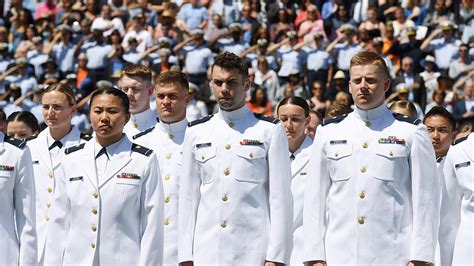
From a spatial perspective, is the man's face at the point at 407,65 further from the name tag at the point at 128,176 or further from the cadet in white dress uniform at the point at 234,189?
the name tag at the point at 128,176

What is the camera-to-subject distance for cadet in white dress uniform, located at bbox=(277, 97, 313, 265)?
11.3 metres

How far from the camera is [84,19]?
28234 millimetres

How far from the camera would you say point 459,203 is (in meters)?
9.74

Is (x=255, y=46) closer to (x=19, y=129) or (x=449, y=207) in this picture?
(x=19, y=129)

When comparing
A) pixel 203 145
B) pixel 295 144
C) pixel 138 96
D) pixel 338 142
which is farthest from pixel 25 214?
Answer: pixel 295 144

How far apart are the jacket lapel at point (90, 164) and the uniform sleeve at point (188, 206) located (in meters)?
0.63

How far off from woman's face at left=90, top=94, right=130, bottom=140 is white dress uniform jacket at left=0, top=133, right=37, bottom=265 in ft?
2.58

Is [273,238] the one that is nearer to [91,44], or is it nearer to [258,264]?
[258,264]

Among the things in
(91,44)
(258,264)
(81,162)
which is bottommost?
(258,264)

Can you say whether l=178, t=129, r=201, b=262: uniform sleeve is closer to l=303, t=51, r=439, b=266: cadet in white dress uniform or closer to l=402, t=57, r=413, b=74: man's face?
l=303, t=51, r=439, b=266: cadet in white dress uniform

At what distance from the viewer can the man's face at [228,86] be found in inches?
353

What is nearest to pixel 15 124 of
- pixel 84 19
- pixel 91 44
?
pixel 91 44

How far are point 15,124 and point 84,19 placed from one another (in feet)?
50.7

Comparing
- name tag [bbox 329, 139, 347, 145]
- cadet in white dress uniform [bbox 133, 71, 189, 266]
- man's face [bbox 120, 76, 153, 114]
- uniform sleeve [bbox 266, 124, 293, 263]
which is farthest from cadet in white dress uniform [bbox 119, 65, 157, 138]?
name tag [bbox 329, 139, 347, 145]
